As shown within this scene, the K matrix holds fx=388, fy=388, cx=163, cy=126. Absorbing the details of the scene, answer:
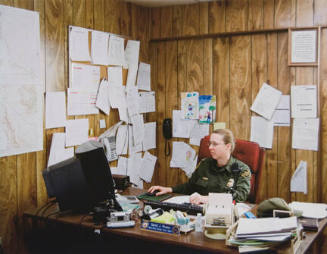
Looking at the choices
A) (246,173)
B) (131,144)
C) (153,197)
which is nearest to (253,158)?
(246,173)

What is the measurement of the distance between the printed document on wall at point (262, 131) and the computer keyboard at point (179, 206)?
4.97 ft

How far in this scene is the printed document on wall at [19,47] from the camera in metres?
2.56

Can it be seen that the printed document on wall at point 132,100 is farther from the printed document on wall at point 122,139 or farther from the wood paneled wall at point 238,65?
the wood paneled wall at point 238,65

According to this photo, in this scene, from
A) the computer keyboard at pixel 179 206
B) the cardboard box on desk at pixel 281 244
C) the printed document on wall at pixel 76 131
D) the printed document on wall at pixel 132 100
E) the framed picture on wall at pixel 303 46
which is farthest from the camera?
the printed document on wall at pixel 132 100

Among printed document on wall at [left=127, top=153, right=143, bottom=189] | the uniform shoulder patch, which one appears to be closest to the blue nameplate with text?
the uniform shoulder patch

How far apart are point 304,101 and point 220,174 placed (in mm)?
1166

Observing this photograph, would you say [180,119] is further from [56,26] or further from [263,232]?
[263,232]

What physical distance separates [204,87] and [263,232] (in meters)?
2.35

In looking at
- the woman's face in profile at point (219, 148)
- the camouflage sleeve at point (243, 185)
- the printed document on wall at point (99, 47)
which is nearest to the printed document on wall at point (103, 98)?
the printed document on wall at point (99, 47)

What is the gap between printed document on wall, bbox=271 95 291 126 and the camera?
11.9ft

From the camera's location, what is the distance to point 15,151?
104 inches

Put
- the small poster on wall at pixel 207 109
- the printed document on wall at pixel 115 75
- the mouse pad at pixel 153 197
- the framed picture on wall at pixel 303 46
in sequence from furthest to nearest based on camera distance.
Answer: the small poster on wall at pixel 207 109 → the printed document on wall at pixel 115 75 → the framed picture on wall at pixel 303 46 → the mouse pad at pixel 153 197

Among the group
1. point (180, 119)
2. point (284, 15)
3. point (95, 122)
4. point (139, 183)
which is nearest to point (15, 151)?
point (95, 122)

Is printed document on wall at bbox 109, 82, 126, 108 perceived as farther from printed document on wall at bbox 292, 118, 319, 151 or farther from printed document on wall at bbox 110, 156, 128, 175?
printed document on wall at bbox 292, 118, 319, 151
